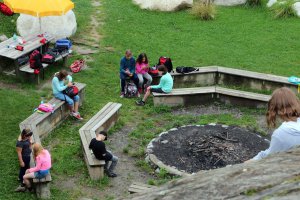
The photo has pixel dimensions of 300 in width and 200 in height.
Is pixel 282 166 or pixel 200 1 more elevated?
pixel 200 1

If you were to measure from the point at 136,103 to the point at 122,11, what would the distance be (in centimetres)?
836

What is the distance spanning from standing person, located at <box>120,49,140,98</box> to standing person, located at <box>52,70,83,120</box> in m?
1.70

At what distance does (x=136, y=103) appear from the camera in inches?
514

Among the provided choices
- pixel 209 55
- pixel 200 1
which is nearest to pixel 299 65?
pixel 209 55

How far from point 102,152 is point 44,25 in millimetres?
8482

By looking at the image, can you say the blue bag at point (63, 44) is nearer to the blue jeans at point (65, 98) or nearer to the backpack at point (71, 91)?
the backpack at point (71, 91)

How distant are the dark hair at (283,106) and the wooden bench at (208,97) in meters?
8.66

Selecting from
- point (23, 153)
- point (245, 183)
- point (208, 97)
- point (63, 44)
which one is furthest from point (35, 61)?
point (245, 183)

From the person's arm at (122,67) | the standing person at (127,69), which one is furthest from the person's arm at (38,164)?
the person's arm at (122,67)

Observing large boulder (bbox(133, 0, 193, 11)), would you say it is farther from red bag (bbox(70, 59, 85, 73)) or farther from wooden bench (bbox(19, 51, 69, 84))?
wooden bench (bbox(19, 51, 69, 84))

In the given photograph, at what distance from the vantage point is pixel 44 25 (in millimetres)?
16594

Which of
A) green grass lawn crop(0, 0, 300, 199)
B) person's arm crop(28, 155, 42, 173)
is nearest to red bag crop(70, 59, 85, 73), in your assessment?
green grass lawn crop(0, 0, 300, 199)

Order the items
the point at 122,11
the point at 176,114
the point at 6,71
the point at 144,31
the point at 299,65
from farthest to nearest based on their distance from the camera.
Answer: the point at 122,11 < the point at 144,31 < the point at 299,65 < the point at 6,71 < the point at 176,114

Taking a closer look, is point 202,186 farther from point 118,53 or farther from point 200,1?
point 200,1
